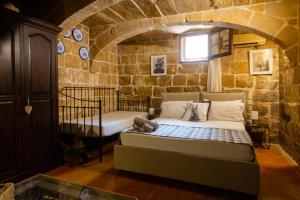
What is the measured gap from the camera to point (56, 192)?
1.49 metres

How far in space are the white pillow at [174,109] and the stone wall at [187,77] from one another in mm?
770

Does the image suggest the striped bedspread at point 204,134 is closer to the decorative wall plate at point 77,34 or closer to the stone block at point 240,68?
the stone block at point 240,68

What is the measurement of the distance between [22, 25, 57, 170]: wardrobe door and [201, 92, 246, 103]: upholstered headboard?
108 inches

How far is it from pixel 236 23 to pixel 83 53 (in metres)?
2.82

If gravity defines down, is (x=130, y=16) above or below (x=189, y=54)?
above

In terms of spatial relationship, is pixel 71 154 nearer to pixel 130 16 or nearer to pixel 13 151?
pixel 13 151

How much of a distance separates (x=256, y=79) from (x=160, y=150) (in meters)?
2.72

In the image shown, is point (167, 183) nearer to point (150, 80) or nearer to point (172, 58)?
point (150, 80)

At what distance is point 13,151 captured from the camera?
216 centimetres

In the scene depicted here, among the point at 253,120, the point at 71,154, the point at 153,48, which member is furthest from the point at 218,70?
the point at 71,154

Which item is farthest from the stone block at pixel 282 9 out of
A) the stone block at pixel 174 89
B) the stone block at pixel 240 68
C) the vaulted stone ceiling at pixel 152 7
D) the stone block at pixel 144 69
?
the stone block at pixel 144 69

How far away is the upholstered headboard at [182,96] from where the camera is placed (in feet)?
13.0

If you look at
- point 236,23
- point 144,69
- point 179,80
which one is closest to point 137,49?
point 144,69

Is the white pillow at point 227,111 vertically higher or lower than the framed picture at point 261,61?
lower
